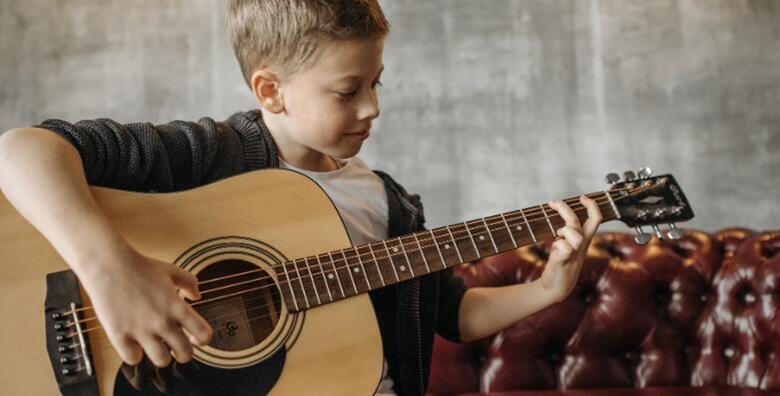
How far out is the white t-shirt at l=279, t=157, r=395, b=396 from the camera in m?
1.32

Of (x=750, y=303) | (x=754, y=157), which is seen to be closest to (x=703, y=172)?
(x=754, y=157)

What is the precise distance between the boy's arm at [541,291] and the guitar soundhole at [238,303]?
491 mm

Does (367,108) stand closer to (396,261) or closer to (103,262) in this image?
(396,261)

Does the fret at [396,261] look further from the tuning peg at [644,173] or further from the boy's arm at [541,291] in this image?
the tuning peg at [644,173]

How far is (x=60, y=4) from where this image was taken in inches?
92.4

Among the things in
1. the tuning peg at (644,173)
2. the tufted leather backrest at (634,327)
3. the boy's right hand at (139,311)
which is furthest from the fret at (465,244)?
the tufted leather backrest at (634,327)

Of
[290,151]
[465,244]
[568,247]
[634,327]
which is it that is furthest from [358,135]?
[634,327]

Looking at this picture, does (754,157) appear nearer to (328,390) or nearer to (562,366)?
(562,366)

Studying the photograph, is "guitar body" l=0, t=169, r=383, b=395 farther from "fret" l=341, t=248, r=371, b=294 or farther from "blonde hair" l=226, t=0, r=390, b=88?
"blonde hair" l=226, t=0, r=390, b=88

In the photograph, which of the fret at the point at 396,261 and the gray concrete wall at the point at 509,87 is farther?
the gray concrete wall at the point at 509,87

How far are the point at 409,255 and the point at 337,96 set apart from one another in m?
0.29

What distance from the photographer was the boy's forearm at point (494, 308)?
1.37 m

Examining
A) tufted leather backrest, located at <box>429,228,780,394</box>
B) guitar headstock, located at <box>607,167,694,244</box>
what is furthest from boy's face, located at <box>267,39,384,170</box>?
tufted leather backrest, located at <box>429,228,780,394</box>

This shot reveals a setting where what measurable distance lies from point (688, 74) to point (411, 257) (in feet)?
4.71
